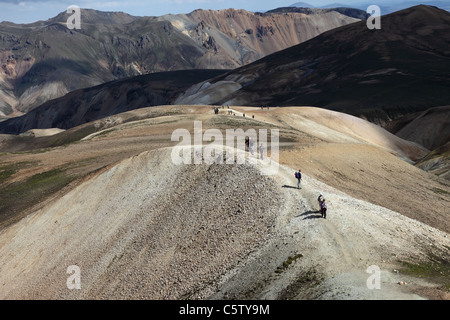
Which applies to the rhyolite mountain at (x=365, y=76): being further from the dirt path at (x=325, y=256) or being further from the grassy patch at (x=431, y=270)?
the grassy patch at (x=431, y=270)

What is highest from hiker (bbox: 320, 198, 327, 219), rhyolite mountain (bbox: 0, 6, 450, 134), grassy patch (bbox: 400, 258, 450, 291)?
rhyolite mountain (bbox: 0, 6, 450, 134)

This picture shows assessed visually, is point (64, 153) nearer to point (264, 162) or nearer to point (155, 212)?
point (155, 212)

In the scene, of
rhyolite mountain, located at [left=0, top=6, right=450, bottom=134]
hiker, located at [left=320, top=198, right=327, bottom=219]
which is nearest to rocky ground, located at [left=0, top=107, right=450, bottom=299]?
hiker, located at [left=320, top=198, right=327, bottom=219]

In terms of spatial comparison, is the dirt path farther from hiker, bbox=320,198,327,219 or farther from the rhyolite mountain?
the rhyolite mountain

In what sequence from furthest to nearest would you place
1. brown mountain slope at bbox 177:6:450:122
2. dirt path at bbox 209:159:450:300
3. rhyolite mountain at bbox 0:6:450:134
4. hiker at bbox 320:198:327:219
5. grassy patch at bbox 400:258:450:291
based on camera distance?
1. brown mountain slope at bbox 177:6:450:122
2. rhyolite mountain at bbox 0:6:450:134
3. hiker at bbox 320:198:327:219
4. grassy patch at bbox 400:258:450:291
5. dirt path at bbox 209:159:450:300

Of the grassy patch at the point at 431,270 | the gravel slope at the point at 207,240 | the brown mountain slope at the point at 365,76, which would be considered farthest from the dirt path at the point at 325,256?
the brown mountain slope at the point at 365,76

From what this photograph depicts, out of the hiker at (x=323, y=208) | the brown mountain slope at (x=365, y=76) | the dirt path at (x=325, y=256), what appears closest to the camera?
the dirt path at (x=325, y=256)

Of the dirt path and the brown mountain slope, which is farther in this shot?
the brown mountain slope

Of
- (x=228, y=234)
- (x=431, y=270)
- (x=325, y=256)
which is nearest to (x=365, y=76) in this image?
(x=228, y=234)
